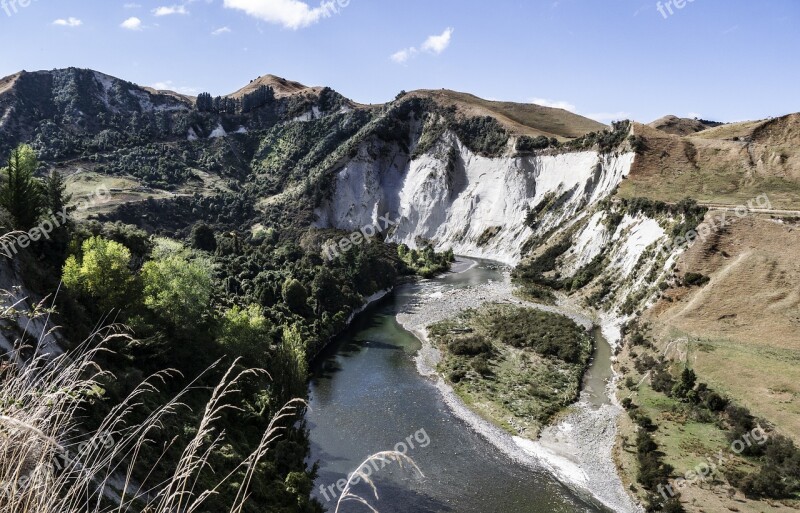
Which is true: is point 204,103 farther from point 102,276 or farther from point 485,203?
point 102,276

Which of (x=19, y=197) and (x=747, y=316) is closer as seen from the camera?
(x=19, y=197)

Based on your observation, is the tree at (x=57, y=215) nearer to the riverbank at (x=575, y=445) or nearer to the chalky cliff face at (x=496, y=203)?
the riverbank at (x=575, y=445)

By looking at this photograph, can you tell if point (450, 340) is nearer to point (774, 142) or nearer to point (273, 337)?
point (273, 337)

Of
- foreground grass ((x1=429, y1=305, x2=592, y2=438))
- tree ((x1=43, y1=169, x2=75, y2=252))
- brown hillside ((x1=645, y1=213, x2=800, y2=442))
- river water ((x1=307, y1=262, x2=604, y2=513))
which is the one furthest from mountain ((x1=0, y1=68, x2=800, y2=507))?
river water ((x1=307, y1=262, x2=604, y2=513))

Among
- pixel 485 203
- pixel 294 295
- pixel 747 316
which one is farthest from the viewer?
pixel 485 203

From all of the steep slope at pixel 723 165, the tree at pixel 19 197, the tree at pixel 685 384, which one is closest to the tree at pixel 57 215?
the tree at pixel 19 197

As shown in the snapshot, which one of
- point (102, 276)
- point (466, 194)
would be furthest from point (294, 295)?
point (466, 194)

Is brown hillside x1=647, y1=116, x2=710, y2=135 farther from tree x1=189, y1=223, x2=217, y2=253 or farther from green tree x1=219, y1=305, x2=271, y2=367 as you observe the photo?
green tree x1=219, y1=305, x2=271, y2=367
